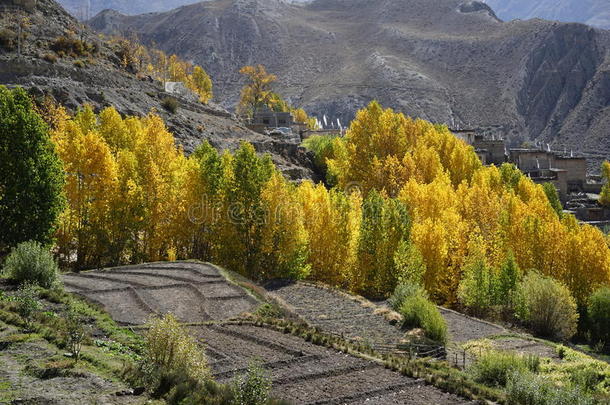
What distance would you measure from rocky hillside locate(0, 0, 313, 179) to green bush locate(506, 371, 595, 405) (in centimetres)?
4244

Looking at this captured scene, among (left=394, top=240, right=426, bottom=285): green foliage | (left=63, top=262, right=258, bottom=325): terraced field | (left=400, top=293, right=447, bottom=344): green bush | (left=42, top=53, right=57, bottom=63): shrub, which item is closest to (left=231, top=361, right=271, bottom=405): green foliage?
(left=63, top=262, right=258, bottom=325): terraced field

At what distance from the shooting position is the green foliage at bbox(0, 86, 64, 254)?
29.8 meters

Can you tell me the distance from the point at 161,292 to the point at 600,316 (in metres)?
29.2

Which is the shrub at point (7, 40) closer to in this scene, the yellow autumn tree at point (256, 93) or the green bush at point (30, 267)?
the green bush at point (30, 267)

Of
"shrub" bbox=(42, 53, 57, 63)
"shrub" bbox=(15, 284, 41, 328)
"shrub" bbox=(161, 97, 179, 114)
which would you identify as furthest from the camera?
"shrub" bbox=(161, 97, 179, 114)

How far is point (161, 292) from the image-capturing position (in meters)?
28.6

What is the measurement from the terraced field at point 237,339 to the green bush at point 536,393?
206 cm

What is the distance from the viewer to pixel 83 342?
1883 cm

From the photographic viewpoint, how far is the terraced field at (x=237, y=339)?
755 inches

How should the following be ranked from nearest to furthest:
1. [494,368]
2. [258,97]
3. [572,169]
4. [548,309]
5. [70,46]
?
[494,368], [548,309], [70,46], [572,169], [258,97]

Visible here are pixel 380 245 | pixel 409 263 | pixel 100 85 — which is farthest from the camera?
pixel 100 85

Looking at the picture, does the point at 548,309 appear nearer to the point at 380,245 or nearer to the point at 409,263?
the point at 409,263

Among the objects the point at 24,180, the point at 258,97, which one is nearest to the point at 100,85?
the point at 24,180

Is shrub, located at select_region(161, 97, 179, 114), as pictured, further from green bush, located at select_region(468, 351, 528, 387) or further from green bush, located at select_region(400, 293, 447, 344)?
green bush, located at select_region(468, 351, 528, 387)
